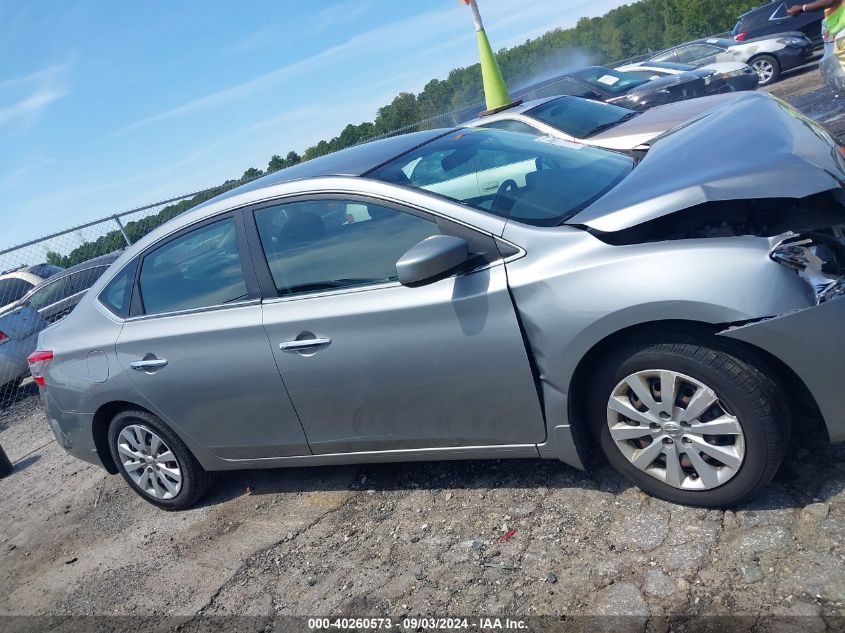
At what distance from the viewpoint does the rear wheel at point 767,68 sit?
52.6 ft

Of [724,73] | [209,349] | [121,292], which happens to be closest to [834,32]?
[209,349]

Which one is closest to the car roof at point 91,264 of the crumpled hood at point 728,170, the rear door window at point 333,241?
the rear door window at point 333,241

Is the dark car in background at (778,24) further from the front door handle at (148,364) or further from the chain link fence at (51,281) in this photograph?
the front door handle at (148,364)

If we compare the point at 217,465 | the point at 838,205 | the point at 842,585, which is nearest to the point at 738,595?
the point at 842,585

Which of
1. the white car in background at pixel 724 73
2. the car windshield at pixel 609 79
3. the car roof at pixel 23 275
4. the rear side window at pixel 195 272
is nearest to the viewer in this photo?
the rear side window at pixel 195 272

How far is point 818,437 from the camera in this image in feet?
10.8

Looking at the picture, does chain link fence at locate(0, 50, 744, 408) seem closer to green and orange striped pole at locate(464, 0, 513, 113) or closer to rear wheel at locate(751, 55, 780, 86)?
green and orange striped pole at locate(464, 0, 513, 113)

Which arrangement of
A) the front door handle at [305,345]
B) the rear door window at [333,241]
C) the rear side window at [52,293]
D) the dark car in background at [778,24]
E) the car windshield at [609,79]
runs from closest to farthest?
1. the rear door window at [333,241]
2. the front door handle at [305,345]
3. the rear side window at [52,293]
4. the car windshield at [609,79]
5. the dark car in background at [778,24]

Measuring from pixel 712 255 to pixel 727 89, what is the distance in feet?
37.4

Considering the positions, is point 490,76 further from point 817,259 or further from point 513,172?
point 817,259

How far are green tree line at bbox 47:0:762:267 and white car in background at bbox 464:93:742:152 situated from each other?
289cm

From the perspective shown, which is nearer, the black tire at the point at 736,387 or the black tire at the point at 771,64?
the black tire at the point at 736,387

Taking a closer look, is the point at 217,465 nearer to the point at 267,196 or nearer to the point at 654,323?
the point at 267,196

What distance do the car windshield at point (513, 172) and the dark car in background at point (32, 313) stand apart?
6404mm
